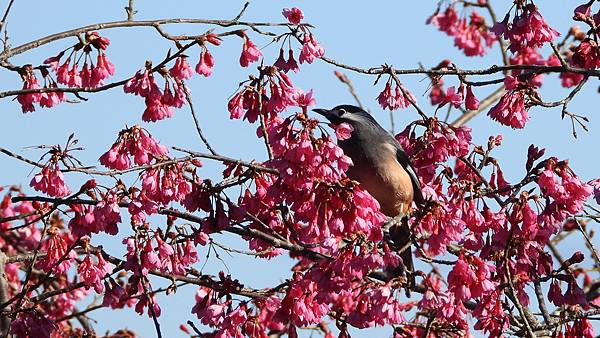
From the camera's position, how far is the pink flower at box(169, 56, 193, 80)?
5.01 meters

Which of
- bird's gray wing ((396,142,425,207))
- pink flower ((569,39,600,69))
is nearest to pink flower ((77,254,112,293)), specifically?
bird's gray wing ((396,142,425,207))

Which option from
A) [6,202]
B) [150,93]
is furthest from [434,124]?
[6,202]

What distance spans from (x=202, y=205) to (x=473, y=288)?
1.21 metres

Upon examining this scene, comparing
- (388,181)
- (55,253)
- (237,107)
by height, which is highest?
(388,181)

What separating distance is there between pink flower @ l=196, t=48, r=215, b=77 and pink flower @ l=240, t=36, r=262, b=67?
0.18 meters

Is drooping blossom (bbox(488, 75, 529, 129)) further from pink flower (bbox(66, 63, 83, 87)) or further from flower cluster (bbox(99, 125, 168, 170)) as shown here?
pink flower (bbox(66, 63, 83, 87))

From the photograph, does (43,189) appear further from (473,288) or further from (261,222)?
(473,288)

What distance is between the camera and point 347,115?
5.96m

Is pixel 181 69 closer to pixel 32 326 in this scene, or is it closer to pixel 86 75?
pixel 86 75

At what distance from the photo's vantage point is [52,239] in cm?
515

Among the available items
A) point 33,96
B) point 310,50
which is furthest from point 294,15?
point 33,96

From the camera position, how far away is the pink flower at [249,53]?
5039 millimetres

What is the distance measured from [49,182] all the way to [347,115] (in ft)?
6.27

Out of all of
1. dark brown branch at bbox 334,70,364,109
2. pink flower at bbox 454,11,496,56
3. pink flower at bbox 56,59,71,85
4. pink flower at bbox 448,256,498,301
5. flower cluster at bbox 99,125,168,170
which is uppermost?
pink flower at bbox 454,11,496,56
